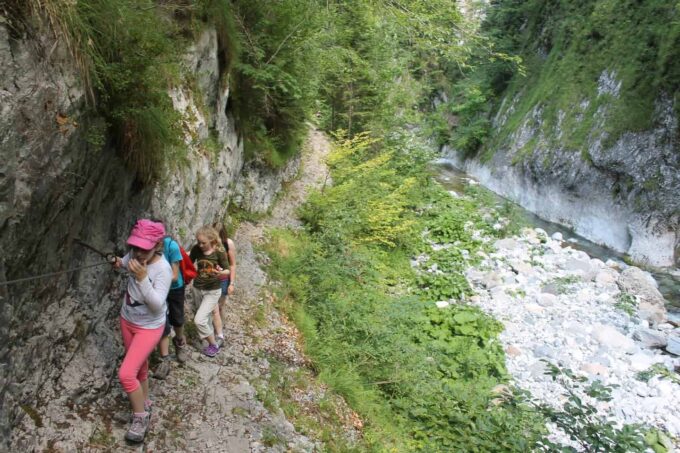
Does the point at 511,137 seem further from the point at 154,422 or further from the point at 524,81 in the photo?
the point at 154,422

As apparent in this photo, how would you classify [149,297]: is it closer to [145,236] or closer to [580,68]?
[145,236]

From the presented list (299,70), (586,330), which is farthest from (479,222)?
(299,70)

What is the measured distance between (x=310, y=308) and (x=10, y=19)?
5.53 m

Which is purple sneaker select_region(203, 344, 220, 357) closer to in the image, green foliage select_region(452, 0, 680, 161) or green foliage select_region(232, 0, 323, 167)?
green foliage select_region(232, 0, 323, 167)

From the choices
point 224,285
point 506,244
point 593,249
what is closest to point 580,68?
point 593,249

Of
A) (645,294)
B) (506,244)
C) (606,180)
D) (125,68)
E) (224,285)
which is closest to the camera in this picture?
(125,68)

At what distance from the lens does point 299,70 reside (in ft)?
27.6

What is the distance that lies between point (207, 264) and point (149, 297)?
4.48ft

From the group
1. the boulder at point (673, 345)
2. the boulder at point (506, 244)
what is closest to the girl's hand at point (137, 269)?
the boulder at point (673, 345)

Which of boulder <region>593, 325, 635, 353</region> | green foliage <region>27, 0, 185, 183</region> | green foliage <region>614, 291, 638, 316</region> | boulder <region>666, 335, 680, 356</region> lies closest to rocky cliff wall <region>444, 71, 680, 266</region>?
green foliage <region>614, 291, 638, 316</region>

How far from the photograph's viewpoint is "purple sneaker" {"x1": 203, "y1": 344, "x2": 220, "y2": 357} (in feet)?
16.4

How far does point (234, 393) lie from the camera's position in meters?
4.61

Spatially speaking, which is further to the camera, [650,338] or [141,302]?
[650,338]

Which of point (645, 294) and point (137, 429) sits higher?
point (137, 429)
